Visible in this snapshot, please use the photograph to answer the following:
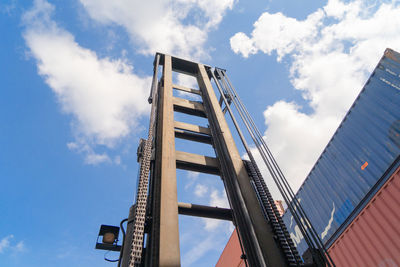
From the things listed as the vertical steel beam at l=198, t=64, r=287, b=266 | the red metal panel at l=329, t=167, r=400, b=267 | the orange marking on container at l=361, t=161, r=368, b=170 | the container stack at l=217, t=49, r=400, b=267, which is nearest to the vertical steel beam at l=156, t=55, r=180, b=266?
the vertical steel beam at l=198, t=64, r=287, b=266

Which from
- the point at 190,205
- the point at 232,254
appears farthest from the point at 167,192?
the point at 232,254

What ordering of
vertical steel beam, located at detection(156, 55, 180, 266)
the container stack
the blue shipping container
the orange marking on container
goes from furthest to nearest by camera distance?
the orange marking on container < the blue shipping container < the container stack < vertical steel beam, located at detection(156, 55, 180, 266)

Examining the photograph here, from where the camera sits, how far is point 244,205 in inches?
131

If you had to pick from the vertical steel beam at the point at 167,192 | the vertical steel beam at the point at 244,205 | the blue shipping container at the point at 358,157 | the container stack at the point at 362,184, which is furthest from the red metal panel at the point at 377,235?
the vertical steel beam at the point at 167,192

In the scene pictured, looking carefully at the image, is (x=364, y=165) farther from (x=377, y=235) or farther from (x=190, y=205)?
(x=190, y=205)

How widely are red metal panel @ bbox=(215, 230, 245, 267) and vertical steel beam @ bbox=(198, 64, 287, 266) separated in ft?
39.3

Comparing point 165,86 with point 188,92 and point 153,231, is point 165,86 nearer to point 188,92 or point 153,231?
point 188,92

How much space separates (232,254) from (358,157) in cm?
1216

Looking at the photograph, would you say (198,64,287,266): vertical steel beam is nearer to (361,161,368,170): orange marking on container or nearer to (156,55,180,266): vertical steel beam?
(156,55,180,266): vertical steel beam

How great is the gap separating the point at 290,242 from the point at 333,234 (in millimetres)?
15940

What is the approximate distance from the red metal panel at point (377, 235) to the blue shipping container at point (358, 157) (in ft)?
11.4

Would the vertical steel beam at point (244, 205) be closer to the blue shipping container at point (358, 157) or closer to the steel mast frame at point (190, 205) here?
the steel mast frame at point (190, 205)

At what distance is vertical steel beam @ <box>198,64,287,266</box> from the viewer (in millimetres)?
2793

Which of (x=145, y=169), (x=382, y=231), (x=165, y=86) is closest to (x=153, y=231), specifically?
(x=145, y=169)
